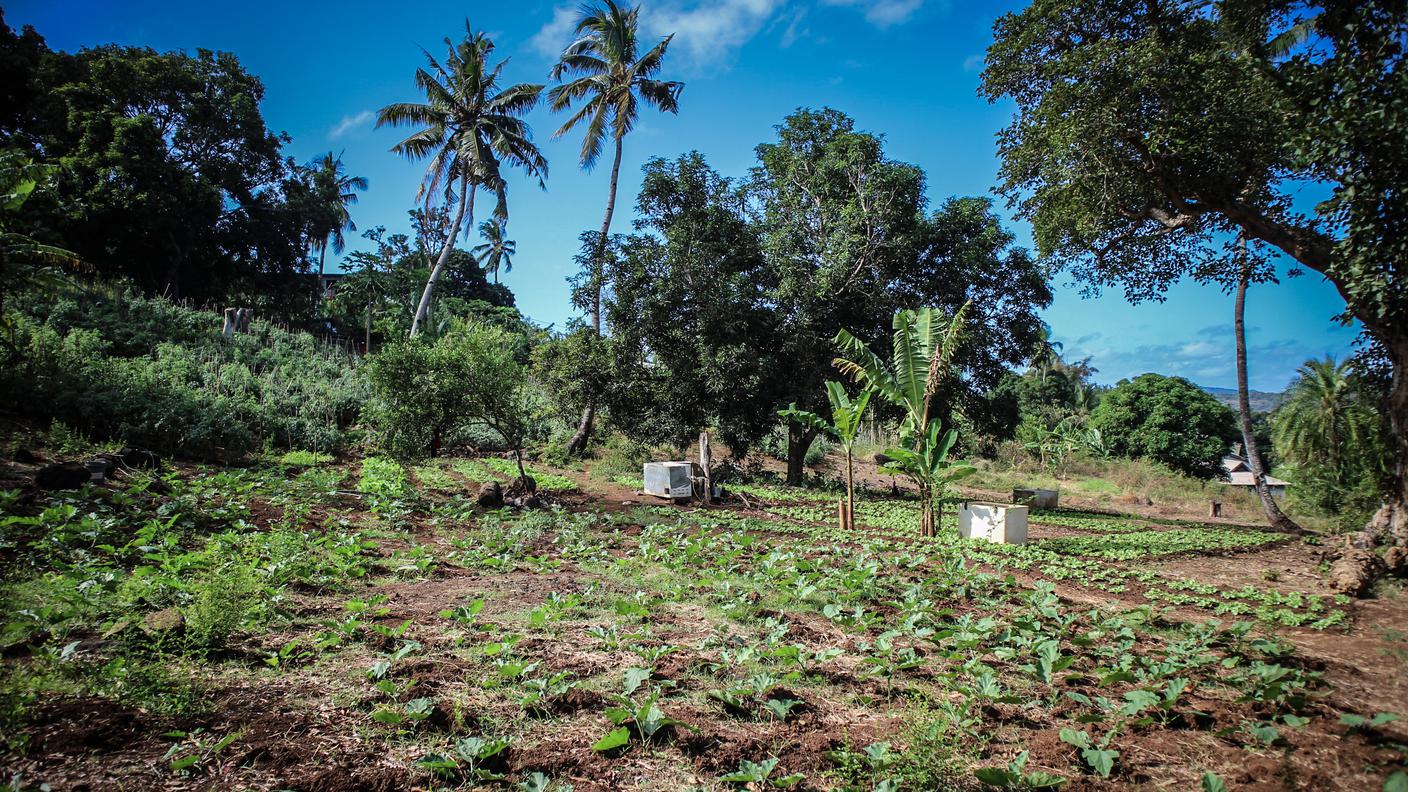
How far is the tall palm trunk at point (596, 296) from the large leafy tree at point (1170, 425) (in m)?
29.4

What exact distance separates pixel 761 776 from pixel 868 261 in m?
14.6

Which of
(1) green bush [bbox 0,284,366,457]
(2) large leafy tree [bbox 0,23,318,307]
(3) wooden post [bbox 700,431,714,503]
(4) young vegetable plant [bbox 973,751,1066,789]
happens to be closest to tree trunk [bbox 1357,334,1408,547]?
(4) young vegetable plant [bbox 973,751,1066,789]

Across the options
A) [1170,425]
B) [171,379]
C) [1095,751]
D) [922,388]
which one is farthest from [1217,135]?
[1170,425]

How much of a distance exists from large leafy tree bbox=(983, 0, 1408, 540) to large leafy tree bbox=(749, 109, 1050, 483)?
410 cm

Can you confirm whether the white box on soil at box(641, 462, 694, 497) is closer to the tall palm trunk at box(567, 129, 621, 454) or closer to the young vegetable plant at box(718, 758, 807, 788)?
the tall palm trunk at box(567, 129, 621, 454)

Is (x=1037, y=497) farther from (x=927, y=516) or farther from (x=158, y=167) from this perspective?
(x=158, y=167)

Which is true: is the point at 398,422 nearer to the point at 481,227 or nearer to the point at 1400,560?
the point at 1400,560

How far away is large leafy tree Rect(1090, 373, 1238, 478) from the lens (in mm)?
29562

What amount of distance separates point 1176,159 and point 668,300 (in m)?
11.1

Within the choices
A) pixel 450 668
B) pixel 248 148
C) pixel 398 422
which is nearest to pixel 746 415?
pixel 398 422

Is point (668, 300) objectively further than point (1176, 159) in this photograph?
Yes

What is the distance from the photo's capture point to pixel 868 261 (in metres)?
15.5

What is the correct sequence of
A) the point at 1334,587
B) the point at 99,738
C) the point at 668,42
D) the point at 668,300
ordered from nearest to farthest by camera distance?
the point at 99,738, the point at 1334,587, the point at 668,300, the point at 668,42

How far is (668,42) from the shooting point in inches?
736
